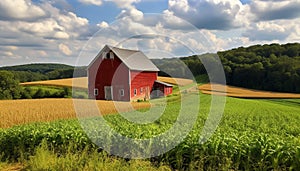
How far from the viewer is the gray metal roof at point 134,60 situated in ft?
123

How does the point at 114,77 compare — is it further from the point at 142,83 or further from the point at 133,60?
the point at 133,60

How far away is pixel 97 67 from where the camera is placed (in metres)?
37.9

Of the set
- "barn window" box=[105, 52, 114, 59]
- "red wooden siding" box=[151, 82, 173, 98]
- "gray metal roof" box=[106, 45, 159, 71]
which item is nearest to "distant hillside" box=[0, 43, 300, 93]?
"gray metal roof" box=[106, 45, 159, 71]

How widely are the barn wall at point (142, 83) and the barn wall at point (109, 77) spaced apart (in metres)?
0.92

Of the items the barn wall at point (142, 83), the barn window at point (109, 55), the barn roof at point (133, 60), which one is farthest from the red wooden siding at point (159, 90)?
the barn window at point (109, 55)

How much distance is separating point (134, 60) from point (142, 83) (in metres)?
3.34

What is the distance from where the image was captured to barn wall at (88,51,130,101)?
3662 centimetres

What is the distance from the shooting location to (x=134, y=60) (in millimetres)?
41406

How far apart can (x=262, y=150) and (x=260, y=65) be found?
63.1 meters

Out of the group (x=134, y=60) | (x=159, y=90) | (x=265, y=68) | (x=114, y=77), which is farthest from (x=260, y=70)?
(x=114, y=77)

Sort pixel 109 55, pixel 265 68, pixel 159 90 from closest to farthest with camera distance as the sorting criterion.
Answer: pixel 109 55 → pixel 159 90 → pixel 265 68

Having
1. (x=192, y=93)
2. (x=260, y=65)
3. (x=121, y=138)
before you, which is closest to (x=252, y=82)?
(x=260, y=65)

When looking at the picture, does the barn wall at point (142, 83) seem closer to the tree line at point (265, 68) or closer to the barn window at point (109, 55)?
the barn window at point (109, 55)

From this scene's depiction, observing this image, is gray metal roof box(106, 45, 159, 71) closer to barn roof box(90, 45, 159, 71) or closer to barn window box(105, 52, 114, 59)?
barn roof box(90, 45, 159, 71)
